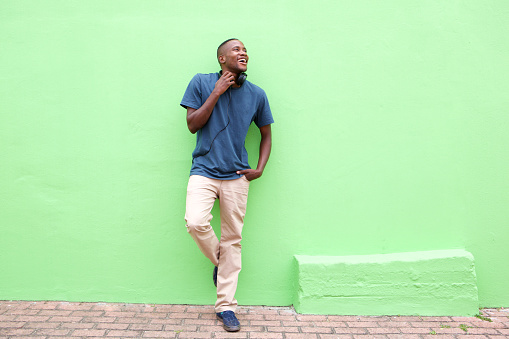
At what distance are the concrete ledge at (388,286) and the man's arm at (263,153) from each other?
0.85 m

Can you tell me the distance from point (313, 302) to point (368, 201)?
1013mm

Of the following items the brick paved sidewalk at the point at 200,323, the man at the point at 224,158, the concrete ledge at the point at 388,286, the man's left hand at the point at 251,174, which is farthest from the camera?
the concrete ledge at the point at 388,286

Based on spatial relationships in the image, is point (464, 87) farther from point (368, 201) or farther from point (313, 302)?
point (313, 302)

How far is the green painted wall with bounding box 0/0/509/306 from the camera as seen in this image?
11.8ft

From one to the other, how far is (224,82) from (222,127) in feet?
1.19

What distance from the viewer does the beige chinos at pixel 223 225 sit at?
3.24 metres

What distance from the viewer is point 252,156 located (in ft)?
12.0

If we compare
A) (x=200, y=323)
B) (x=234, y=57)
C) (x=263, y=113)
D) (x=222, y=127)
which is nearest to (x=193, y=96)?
(x=222, y=127)

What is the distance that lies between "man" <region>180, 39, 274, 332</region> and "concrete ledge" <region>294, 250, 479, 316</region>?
667 millimetres

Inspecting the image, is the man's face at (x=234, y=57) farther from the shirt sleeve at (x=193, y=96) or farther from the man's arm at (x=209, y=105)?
the shirt sleeve at (x=193, y=96)

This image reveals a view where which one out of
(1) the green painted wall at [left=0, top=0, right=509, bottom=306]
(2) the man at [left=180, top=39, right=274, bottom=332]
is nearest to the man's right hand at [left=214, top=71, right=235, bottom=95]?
(2) the man at [left=180, top=39, right=274, bottom=332]

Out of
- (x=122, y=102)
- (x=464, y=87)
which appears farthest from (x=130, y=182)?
(x=464, y=87)

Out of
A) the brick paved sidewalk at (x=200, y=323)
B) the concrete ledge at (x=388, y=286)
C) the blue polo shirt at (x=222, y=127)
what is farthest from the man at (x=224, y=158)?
the concrete ledge at (x=388, y=286)

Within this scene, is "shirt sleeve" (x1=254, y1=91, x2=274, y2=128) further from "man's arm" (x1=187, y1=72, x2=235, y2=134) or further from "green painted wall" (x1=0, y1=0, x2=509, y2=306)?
"man's arm" (x1=187, y1=72, x2=235, y2=134)
